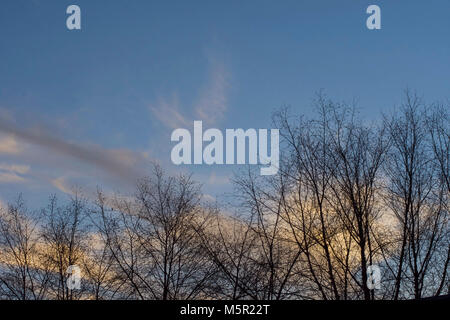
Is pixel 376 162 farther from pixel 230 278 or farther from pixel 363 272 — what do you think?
pixel 230 278

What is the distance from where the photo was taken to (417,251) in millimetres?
15961

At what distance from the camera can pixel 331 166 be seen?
54.3ft

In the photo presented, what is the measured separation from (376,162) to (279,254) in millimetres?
4320

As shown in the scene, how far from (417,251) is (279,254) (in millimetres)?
4280

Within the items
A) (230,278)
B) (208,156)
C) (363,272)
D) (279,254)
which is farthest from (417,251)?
(208,156)

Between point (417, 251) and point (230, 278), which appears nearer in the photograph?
point (417, 251)

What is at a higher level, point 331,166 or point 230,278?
point 331,166

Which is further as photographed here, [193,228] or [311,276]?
[193,228]
